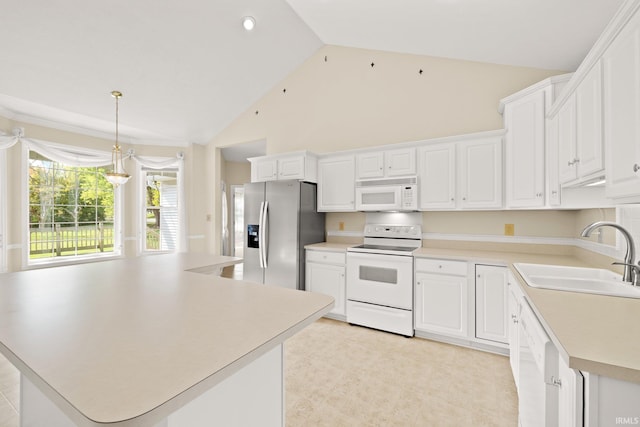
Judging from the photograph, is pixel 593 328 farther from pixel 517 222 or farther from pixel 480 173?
pixel 517 222

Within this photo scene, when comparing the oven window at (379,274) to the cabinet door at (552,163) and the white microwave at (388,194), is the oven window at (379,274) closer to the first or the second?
the white microwave at (388,194)

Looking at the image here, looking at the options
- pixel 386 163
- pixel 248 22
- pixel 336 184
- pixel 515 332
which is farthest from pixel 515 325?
pixel 248 22

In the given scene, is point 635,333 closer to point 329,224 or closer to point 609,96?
point 609,96

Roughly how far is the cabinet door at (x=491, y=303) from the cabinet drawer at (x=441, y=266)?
0.13 meters

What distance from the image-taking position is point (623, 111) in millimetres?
1256

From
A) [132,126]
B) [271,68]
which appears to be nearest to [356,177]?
[271,68]

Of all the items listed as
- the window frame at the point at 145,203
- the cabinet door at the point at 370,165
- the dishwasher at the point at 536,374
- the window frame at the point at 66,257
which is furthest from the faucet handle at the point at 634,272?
the window frame at the point at 66,257

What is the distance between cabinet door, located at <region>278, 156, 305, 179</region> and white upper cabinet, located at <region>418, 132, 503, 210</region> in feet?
4.86

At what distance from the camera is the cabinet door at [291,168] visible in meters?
3.75

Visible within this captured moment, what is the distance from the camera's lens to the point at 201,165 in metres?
5.44

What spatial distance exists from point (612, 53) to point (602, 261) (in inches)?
57.5

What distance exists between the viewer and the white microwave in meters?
3.21

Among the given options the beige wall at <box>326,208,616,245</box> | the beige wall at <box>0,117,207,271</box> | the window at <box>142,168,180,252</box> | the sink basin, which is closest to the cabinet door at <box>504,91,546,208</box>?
the beige wall at <box>326,208,616,245</box>

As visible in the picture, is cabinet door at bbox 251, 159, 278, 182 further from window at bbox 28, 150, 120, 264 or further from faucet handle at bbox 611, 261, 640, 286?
faucet handle at bbox 611, 261, 640, 286
